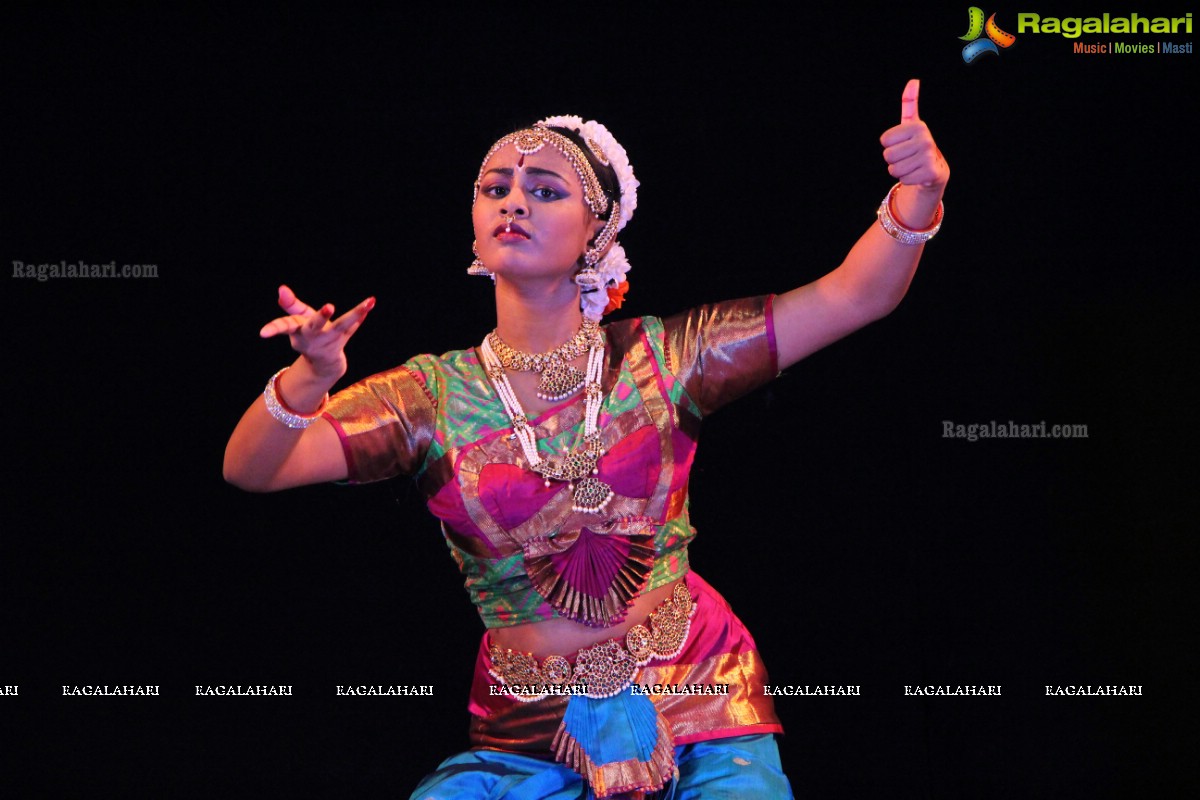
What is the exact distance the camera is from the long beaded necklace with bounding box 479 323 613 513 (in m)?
2.45

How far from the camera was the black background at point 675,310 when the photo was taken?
10.5 feet

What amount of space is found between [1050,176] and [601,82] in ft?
3.31

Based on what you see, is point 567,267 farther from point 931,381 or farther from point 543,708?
point 931,381

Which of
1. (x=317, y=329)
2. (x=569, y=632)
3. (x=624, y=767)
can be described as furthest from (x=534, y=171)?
(x=624, y=767)

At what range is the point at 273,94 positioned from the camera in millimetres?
3219

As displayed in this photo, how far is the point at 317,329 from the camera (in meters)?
2.12

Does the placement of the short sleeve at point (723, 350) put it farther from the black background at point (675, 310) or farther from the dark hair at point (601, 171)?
the black background at point (675, 310)

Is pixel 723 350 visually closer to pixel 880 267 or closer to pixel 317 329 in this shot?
pixel 880 267

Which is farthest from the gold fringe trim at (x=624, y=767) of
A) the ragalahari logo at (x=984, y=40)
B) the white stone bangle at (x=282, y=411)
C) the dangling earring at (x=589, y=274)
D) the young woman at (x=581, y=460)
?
the ragalahari logo at (x=984, y=40)

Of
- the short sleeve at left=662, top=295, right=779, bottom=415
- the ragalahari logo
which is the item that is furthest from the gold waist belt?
the ragalahari logo

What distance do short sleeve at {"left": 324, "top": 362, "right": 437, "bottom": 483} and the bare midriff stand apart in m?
0.35

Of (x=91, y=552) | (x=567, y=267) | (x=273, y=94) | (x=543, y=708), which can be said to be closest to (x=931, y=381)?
(x=567, y=267)

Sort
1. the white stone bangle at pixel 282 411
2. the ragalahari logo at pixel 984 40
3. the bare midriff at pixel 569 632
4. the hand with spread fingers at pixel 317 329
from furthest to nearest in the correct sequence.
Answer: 1. the ragalahari logo at pixel 984 40
2. the bare midriff at pixel 569 632
3. the white stone bangle at pixel 282 411
4. the hand with spread fingers at pixel 317 329

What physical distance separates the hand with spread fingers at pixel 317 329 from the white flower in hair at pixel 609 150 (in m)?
0.67
